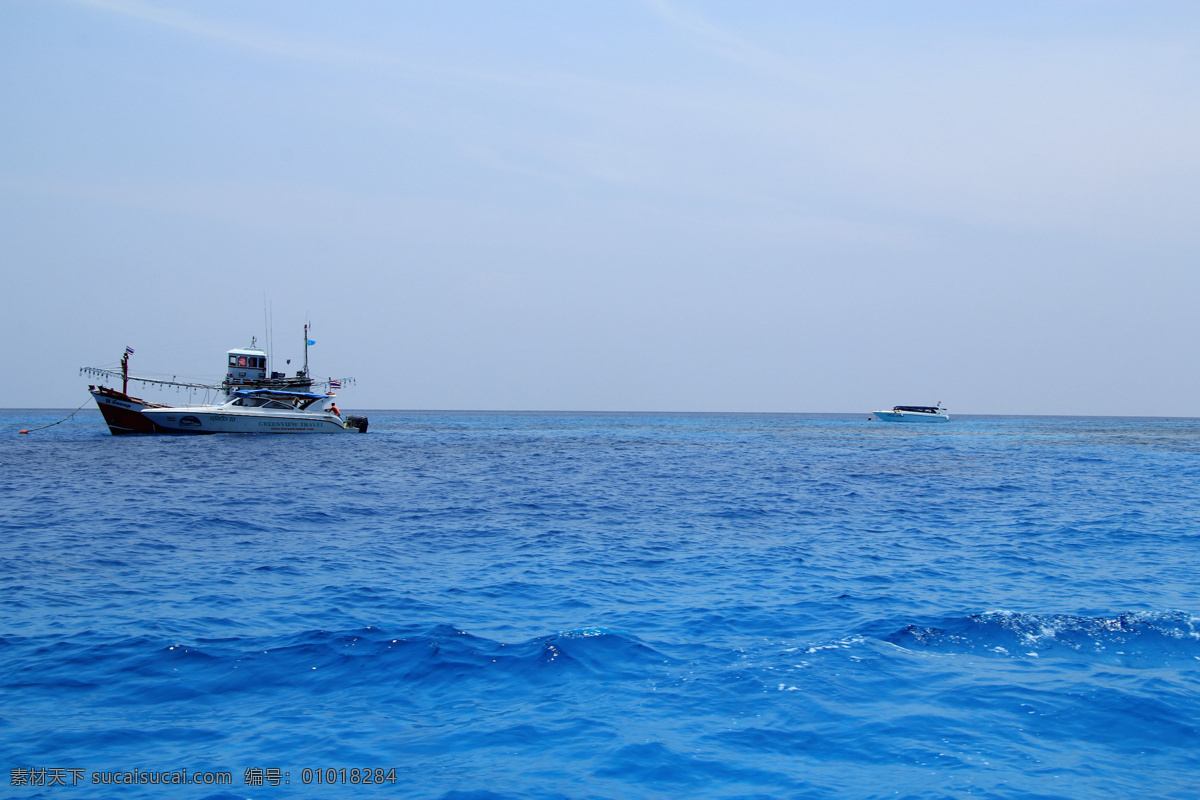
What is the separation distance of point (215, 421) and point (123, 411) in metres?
7.31

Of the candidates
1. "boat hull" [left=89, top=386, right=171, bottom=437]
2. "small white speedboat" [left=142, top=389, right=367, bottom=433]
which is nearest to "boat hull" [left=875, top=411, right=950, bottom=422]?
"small white speedboat" [left=142, top=389, right=367, bottom=433]

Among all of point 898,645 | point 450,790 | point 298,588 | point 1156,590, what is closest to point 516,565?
point 298,588

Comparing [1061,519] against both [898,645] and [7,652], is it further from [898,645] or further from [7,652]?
[7,652]

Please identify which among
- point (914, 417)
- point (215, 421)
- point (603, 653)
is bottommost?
point (603, 653)

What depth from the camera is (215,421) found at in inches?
2265

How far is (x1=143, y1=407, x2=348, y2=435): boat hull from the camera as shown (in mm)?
56875

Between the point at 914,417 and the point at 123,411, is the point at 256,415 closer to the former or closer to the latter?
the point at 123,411

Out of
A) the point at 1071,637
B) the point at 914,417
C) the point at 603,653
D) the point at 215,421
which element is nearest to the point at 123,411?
the point at 215,421

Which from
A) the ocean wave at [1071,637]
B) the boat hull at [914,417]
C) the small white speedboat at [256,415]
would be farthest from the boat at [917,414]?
the ocean wave at [1071,637]

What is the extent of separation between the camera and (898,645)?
32.0 feet

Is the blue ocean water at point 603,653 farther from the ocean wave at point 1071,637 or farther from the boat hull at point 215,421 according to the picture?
the boat hull at point 215,421

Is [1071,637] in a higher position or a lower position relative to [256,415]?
lower

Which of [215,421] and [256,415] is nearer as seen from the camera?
[215,421]

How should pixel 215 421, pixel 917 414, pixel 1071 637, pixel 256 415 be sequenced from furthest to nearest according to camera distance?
pixel 917 414 < pixel 256 415 < pixel 215 421 < pixel 1071 637
